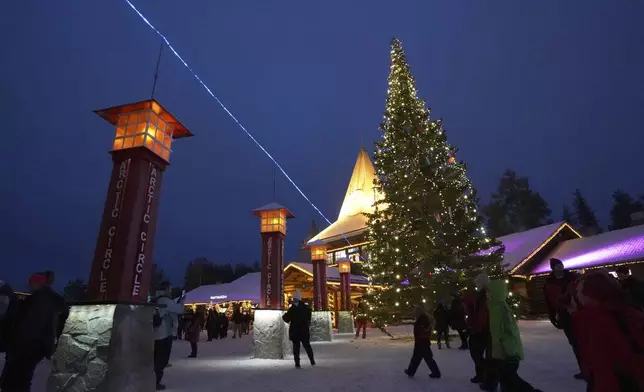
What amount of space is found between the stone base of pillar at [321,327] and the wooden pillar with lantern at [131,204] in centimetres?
1391

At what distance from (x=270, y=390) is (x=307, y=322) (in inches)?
116

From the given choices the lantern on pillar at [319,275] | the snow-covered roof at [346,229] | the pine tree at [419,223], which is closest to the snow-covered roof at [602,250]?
the pine tree at [419,223]

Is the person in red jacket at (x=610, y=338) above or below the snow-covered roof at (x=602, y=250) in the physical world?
below

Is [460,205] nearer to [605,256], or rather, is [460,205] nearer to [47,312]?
[605,256]

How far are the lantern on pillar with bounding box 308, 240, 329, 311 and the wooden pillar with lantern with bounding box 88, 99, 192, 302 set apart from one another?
16.3 meters

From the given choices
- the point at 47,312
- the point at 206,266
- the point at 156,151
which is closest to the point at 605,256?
the point at 156,151

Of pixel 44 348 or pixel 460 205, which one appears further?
pixel 460 205

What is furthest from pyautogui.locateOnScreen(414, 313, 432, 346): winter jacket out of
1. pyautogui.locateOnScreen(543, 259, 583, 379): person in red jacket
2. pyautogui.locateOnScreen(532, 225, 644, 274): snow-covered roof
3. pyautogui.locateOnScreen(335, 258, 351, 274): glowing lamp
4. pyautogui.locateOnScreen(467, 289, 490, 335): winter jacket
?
pyautogui.locateOnScreen(532, 225, 644, 274): snow-covered roof

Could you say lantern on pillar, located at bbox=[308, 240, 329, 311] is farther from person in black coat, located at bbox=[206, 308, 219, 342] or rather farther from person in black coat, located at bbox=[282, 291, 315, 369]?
person in black coat, located at bbox=[282, 291, 315, 369]

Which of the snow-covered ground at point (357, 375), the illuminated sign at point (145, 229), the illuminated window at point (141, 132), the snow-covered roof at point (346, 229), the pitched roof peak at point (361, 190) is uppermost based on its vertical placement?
the pitched roof peak at point (361, 190)

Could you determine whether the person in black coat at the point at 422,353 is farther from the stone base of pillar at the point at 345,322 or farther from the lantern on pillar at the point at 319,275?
the stone base of pillar at the point at 345,322

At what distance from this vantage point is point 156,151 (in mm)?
6520

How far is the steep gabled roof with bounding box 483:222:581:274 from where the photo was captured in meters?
24.0

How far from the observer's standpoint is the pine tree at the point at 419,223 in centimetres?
1446
